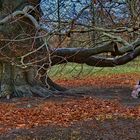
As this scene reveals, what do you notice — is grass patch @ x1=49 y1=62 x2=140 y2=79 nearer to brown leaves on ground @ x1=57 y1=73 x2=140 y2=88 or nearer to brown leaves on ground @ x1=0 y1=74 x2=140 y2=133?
brown leaves on ground @ x1=57 y1=73 x2=140 y2=88

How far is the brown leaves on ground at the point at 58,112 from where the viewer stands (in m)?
11.5

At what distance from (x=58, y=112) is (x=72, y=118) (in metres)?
1.09

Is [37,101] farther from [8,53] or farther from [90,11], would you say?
[90,11]

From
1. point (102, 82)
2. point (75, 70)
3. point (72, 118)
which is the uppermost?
point (75, 70)

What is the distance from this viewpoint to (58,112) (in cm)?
1288

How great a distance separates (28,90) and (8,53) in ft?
4.87

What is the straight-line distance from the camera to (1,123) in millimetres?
11570

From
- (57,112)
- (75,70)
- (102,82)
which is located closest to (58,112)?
(57,112)

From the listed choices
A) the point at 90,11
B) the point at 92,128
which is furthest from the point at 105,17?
the point at 92,128

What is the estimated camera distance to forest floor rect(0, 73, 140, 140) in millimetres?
10062

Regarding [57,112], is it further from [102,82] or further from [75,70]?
[102,82]

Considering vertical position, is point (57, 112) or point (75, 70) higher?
point (75, 70)

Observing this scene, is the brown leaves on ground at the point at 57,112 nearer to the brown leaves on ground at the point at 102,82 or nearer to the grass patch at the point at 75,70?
the grass patch at the point at 75,70

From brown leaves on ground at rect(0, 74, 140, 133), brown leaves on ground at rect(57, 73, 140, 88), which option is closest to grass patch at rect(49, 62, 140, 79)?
brown leaves on ground at rect(57, 73, 140, 88)
